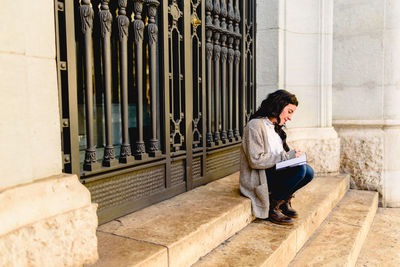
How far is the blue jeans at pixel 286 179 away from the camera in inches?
144

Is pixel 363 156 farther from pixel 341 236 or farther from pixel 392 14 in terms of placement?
pixel 341 236

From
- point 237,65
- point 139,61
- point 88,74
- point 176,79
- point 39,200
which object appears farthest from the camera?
point 237,65

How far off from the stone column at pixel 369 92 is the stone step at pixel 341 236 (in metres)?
0.55

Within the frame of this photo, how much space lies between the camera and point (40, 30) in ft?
6.95

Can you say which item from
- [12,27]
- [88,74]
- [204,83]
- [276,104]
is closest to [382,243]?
[276,104]

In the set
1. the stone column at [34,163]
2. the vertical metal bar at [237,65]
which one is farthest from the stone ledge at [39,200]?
the vertical metal bar at [237,65]

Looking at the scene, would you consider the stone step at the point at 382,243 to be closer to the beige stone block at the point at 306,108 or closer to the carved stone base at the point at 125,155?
the beige stone block at the point at 306,108

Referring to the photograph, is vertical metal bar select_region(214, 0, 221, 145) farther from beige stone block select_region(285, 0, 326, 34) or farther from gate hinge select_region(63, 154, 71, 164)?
gate hinge select_region(63, 154, 71, 164)

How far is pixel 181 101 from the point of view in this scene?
403 centimetres

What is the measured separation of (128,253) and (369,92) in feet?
15.7

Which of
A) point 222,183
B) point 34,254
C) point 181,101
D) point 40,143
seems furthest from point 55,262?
point 222,183

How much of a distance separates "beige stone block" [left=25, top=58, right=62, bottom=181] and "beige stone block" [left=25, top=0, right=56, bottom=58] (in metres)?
0.05

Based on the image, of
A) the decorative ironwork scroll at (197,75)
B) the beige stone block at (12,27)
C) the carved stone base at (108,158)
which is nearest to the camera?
the beige stone block at (12,27)

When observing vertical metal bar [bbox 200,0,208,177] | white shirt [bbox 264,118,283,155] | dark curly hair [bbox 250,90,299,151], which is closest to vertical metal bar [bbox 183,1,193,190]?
vertical metal bar [bbox 200,0,208,177]
